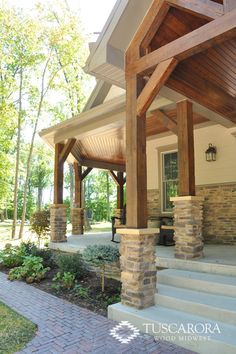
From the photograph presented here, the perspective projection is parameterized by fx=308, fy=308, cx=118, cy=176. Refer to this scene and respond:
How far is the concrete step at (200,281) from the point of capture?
4.14 meters

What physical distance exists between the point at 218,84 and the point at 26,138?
16399 mm

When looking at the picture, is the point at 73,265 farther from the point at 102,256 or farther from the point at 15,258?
the point at 15,258

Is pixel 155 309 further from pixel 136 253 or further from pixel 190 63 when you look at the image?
pixel 190 63

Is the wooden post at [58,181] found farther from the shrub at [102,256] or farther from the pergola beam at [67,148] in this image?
the shrub at [102,256]

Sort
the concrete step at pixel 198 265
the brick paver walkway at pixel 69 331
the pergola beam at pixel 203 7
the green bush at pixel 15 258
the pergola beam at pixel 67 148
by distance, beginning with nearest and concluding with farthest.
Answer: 1. the brick paver walkway at pixel 69 331
2. the pergola beam at pixel 203 7
3. the concrete step at pixel 198 265
4. the green bush at pixel 15 258
5. the pergola beam at pixel 67 148

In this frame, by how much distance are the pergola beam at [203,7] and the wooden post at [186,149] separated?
6.43 feet

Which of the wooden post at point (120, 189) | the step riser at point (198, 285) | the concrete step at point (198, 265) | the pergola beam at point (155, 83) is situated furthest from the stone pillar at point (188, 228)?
the wooden post at point (120, 189)

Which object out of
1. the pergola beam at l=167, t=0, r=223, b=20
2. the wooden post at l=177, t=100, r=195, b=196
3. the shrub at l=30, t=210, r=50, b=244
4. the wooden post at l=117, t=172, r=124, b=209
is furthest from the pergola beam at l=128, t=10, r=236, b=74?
the wooden post at l=117, t=172, r=124, b=209

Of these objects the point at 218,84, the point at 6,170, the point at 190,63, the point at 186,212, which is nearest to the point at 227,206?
the point at 186,212

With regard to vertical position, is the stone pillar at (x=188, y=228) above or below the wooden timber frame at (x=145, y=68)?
below

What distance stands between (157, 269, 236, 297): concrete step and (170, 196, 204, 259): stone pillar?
406mm

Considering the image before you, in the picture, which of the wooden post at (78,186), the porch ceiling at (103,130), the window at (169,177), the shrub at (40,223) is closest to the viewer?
the porch ceiling at (103,130)

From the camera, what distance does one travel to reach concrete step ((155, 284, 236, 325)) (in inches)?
144

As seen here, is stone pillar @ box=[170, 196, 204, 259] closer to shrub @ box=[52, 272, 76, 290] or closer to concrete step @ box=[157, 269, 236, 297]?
concrete step @ box=[157, 269, 236, 297]
